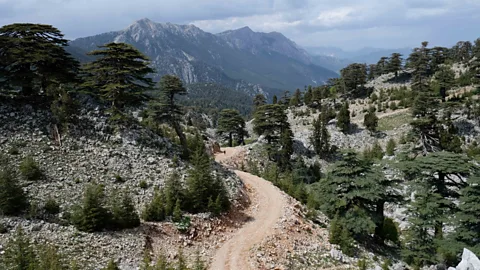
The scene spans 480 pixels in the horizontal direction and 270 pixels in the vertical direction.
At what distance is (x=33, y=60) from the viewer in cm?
2533

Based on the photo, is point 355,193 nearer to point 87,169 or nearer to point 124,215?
point 124,215

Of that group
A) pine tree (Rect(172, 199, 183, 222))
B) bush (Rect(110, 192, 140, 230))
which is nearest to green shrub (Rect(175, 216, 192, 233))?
pine tree (Rect(172, 199, 183, 222))

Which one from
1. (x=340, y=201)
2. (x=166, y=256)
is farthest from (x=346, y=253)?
(x=166, y=256)

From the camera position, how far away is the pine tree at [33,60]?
2578 centimetres

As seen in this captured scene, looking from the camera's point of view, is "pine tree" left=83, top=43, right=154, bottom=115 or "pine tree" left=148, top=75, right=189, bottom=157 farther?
"pine tree" left=148, top=75, right=189, bottom=157

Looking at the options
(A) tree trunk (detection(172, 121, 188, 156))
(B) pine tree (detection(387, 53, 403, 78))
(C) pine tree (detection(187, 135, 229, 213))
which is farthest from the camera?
(B) pine tree (detection(387, 53, 403, 78))

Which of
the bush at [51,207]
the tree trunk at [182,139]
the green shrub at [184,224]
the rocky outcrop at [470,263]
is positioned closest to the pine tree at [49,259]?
the bush at [51,207]

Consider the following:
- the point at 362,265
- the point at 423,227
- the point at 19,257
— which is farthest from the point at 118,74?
the point at 423,227

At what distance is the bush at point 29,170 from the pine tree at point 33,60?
6756 mm

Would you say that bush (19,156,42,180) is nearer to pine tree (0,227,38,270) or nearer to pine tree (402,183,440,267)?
pine tree (0,227,38,270)

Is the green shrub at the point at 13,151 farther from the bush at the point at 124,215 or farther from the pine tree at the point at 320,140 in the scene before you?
the pine tree at the point at 320,140

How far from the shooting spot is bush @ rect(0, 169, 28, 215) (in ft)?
59.9

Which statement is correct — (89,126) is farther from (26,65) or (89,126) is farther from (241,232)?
(241,232)

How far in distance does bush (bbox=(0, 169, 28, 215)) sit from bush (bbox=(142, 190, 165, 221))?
6815 millimetres
